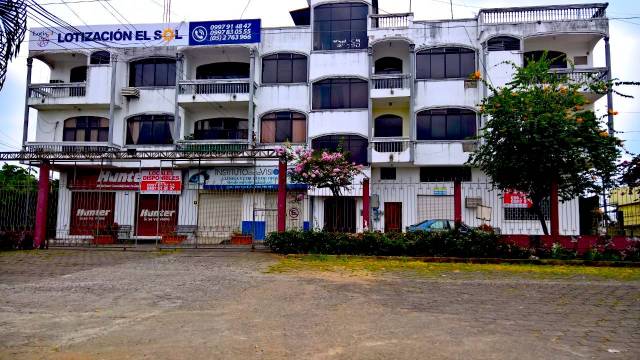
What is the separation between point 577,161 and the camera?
14312mm

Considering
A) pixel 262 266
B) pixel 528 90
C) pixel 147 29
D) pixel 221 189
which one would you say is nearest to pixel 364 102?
pixel 221 189

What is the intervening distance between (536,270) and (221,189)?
16.2 metres

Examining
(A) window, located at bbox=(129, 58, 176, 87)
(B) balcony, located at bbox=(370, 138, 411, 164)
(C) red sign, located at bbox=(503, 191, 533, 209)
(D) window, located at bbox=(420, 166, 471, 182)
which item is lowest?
(C) red sign, located at bbox=(503, 191, 533, 209)

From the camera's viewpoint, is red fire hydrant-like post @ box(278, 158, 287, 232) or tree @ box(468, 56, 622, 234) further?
red fire hydrant-like post @ box(278, 158, 287, 232)

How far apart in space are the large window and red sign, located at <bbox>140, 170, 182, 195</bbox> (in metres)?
12.0

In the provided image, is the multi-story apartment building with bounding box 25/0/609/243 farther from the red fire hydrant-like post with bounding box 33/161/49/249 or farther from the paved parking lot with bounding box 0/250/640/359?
the paved parking lot with bounding box 0/250/640/359

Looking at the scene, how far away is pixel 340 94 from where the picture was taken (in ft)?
82.2

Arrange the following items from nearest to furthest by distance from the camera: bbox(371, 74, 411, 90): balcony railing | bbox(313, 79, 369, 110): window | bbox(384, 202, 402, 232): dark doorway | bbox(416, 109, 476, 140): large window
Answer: bbox(384, 202, 402, 232): dark doorway
bbox(416, 109, 476, 140): large window
bbox(371, 74, 411, 90): balcony railing
bbox(313, 79, 369, 110): window

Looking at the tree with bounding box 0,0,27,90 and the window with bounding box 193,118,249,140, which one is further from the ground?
the window with bounding box 193,118,249,140

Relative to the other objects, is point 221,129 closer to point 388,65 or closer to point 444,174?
point 388,65

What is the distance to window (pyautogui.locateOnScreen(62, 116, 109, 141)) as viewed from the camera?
26406 mm

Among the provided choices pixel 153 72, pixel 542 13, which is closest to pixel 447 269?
pixel 542 13

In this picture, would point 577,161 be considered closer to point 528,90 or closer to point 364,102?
point 528,90

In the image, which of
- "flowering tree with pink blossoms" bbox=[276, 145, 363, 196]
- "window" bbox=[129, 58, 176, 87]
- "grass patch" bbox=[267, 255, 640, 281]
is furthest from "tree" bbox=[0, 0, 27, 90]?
"window" bbox=[129, 58, 176, 87]
